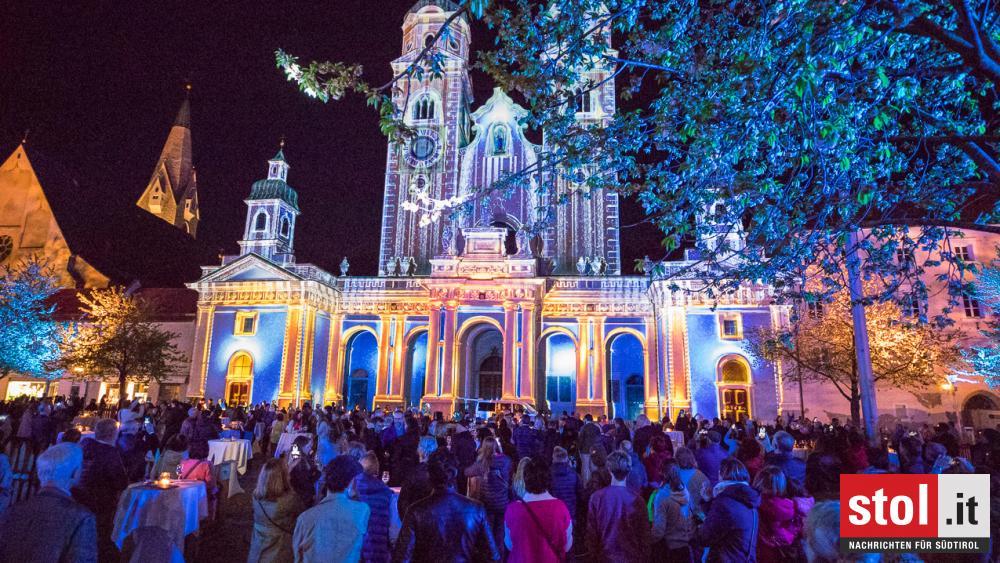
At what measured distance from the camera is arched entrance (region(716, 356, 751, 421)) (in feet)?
95.0

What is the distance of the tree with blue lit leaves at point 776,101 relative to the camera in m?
5.77

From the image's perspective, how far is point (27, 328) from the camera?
30.2 meters

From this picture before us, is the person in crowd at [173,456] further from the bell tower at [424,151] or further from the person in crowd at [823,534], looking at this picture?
the bell tower at [424,151]

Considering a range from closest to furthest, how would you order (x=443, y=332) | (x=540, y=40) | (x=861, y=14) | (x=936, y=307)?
(x=861, y=14) < (x=540, y=40) < (x=936, y=307) < (x=443, y=332)

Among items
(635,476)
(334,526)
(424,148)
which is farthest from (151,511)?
(424,148)

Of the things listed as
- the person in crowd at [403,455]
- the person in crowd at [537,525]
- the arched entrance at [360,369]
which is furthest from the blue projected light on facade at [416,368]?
the person in crowd at [537,525]

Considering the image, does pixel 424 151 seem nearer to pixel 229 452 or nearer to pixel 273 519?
pixel 229 452

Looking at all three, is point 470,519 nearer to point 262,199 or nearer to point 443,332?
point 443,332

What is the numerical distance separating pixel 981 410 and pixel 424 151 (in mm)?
34631

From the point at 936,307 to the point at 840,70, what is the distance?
29.0 metres

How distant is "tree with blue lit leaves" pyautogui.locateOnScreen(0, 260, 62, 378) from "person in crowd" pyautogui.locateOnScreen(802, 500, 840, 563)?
3819cm

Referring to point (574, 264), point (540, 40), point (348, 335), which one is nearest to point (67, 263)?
point (348, 335)

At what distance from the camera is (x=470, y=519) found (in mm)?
4059

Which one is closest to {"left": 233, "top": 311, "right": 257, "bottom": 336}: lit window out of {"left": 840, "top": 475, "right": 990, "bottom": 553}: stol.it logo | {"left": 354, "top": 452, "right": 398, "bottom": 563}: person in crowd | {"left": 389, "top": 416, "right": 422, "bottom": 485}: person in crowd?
{"left": 389, "top": 416, "right": 422, "bottom": 485}: person in crowd
